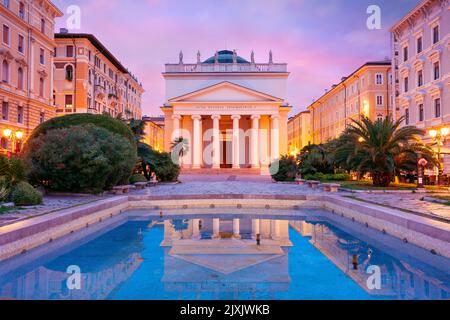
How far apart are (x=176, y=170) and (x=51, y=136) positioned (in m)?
13.3

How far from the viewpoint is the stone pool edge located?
7450 mm

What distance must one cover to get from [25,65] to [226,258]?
3452 centimetres

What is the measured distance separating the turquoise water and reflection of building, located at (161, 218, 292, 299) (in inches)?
0.7

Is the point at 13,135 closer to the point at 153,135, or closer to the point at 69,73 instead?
the point at 69,73

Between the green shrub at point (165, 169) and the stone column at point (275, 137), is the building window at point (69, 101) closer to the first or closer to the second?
the green shrub at point (165, 169)

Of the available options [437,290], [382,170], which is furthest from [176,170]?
[437,290]

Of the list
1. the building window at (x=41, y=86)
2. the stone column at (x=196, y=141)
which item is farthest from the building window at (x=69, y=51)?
the stone column at (x=196, y=141)

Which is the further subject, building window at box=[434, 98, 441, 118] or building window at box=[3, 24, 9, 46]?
building window at box=[3, 24, 9, 46]

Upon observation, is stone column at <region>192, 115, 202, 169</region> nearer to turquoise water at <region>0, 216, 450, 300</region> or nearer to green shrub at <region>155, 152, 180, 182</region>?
green shrub at <region>155, 152, 180, 182</region>

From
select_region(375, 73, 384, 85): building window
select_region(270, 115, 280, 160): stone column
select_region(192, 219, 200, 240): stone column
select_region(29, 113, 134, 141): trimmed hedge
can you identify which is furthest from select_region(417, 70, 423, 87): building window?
select_region(192, 219, 200, 240): stone column
